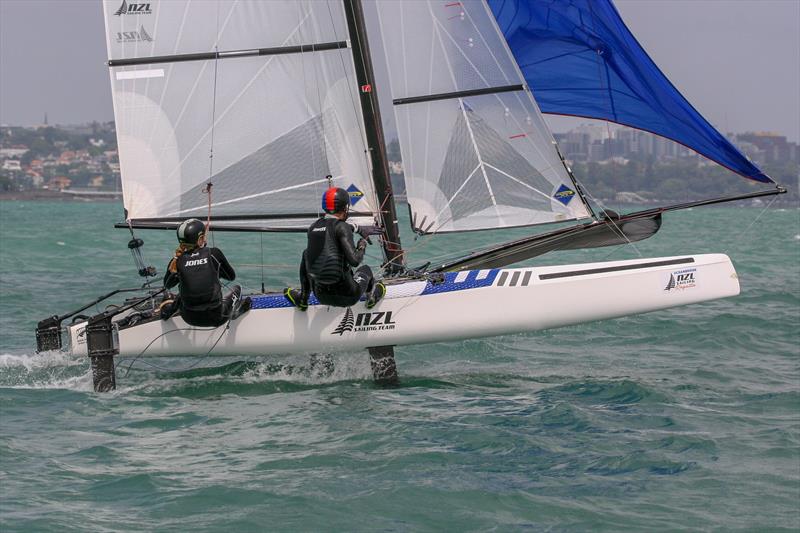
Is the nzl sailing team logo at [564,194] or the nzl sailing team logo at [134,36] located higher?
the nzl sailing team logo at [134,36]

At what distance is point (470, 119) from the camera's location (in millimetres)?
9812

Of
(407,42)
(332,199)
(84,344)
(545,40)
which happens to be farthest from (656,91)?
(84,344)

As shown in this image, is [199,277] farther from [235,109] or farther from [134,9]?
[134,9]

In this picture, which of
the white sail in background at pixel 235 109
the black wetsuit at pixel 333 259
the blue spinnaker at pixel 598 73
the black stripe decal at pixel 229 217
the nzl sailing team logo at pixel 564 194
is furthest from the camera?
the black stripe decal at pixel 229 217

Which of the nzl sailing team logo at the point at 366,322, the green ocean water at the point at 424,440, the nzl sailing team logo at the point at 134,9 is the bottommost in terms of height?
the green ocean water at the point at 424,440

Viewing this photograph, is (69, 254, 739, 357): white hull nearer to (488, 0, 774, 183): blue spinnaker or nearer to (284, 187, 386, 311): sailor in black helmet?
(284, 187, 386, 311): sailor in black helmet

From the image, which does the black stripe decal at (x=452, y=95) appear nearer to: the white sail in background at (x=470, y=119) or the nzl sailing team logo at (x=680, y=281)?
the white sail in background at (x=470, y=119)

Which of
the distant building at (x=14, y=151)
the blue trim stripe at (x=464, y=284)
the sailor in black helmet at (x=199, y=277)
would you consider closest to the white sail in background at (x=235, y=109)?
the blue trim stripe at (x=464, y=284)

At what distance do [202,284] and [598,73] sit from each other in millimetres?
3966

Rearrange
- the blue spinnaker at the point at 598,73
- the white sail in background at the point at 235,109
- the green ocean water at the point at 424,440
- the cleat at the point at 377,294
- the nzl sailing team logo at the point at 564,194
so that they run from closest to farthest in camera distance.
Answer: the green ocean water at the point at 424,440, the cleat at the point at 377,294, the blue spinnaker at the point at 598,73, the nzl sailing team logo at the point at 564,194, the white sail in background at the point at 235,109

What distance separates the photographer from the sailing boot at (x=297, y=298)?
29.8 ft

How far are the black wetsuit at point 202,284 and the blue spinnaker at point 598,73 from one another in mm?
3409

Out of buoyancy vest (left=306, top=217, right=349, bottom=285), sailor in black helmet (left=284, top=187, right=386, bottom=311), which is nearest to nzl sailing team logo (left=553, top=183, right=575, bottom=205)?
sailor in black helmet (left=284, top=187, right=386, bottom=311)

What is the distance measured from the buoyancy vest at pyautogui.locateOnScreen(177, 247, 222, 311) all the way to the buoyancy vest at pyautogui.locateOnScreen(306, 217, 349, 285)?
82cm
